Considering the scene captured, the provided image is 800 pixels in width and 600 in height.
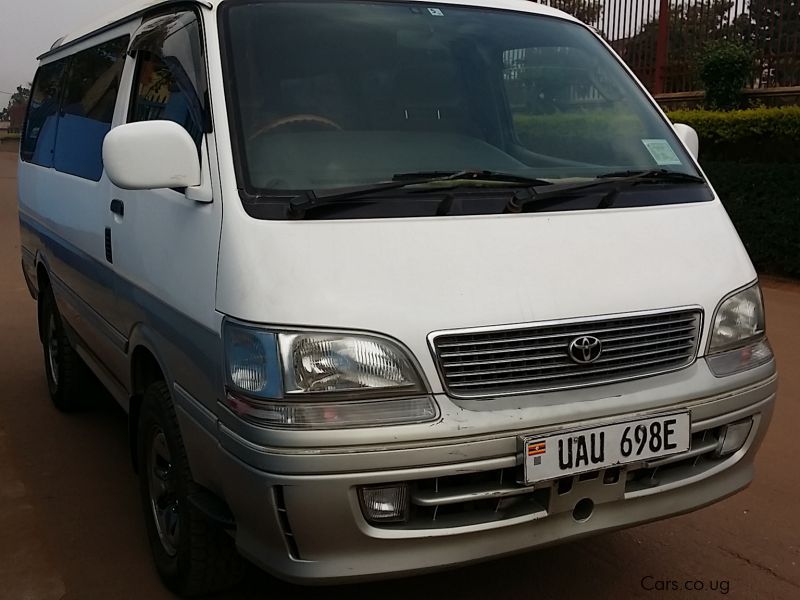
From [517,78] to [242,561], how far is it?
6.92 feet

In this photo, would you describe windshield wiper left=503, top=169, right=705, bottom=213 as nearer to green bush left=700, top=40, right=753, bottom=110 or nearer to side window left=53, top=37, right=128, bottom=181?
side window left=53, top=37, right=128, bottom=181

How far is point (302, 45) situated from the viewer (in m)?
3.09

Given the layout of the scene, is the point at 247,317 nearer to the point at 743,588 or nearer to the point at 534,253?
the point at 534,253

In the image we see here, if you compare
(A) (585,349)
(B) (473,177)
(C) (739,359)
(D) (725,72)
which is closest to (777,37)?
(D) (725,72)

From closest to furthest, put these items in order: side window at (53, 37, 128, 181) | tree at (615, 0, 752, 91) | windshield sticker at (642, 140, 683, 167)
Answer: windshield sticker at (642, 140, 683, 167)
side window at (53, 37, 128, 181)
tree at (615, 0, 752, 91)

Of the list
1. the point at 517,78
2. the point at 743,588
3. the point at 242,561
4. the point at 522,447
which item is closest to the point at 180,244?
the point at 242,561

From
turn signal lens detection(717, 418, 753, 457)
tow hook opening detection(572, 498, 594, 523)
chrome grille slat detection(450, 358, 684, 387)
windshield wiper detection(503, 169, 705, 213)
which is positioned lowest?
tow hook opening detection(572, 498, 594, 523)

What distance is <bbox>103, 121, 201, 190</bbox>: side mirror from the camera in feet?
8.91

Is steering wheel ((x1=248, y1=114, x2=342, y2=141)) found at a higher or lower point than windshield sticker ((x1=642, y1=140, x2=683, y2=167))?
higher

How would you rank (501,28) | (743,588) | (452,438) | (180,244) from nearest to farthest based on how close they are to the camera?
(452,438) → (180,244) → (743,588) → (501,28)

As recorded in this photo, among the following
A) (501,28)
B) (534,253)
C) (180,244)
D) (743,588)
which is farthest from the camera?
(501,28)

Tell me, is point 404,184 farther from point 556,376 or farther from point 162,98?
point 162,98

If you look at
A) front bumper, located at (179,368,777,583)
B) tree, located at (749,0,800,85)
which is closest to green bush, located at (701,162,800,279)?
tree, located at (749,0,800,85)

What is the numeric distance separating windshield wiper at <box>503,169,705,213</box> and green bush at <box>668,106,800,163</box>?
5.72m
